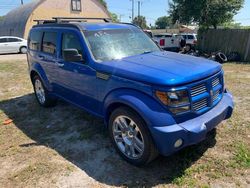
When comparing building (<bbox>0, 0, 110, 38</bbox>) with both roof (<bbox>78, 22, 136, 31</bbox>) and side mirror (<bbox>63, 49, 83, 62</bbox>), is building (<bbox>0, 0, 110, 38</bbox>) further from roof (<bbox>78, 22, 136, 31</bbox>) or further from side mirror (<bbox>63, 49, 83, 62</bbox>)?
side mirror (<bbox>63, 49, 83, 62</bbox>)

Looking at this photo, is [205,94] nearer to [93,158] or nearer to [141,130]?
[141,130]

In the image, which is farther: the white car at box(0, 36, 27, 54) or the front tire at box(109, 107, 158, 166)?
the white car at box(0, 36, 27, 54)

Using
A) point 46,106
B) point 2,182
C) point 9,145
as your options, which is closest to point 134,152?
point 2,182

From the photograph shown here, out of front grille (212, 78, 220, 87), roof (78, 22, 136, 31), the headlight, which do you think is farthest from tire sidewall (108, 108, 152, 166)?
roof (78, 22, 136, 31)

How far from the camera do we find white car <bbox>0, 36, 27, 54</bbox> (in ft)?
69.7

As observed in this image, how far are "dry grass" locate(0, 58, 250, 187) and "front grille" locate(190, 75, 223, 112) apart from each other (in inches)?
33.1

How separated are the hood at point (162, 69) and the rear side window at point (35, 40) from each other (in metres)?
2.82

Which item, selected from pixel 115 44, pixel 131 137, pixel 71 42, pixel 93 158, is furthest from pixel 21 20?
pixel 131 137

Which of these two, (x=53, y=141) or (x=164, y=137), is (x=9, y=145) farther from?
(x=164, y=137)

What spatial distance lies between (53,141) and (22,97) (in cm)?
353

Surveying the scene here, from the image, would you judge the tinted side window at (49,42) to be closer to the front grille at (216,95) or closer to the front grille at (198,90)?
the front grille at (198,90)

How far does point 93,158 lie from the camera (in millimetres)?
4090

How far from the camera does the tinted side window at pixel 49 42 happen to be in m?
5.48

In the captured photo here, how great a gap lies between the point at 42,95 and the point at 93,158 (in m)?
3.03
